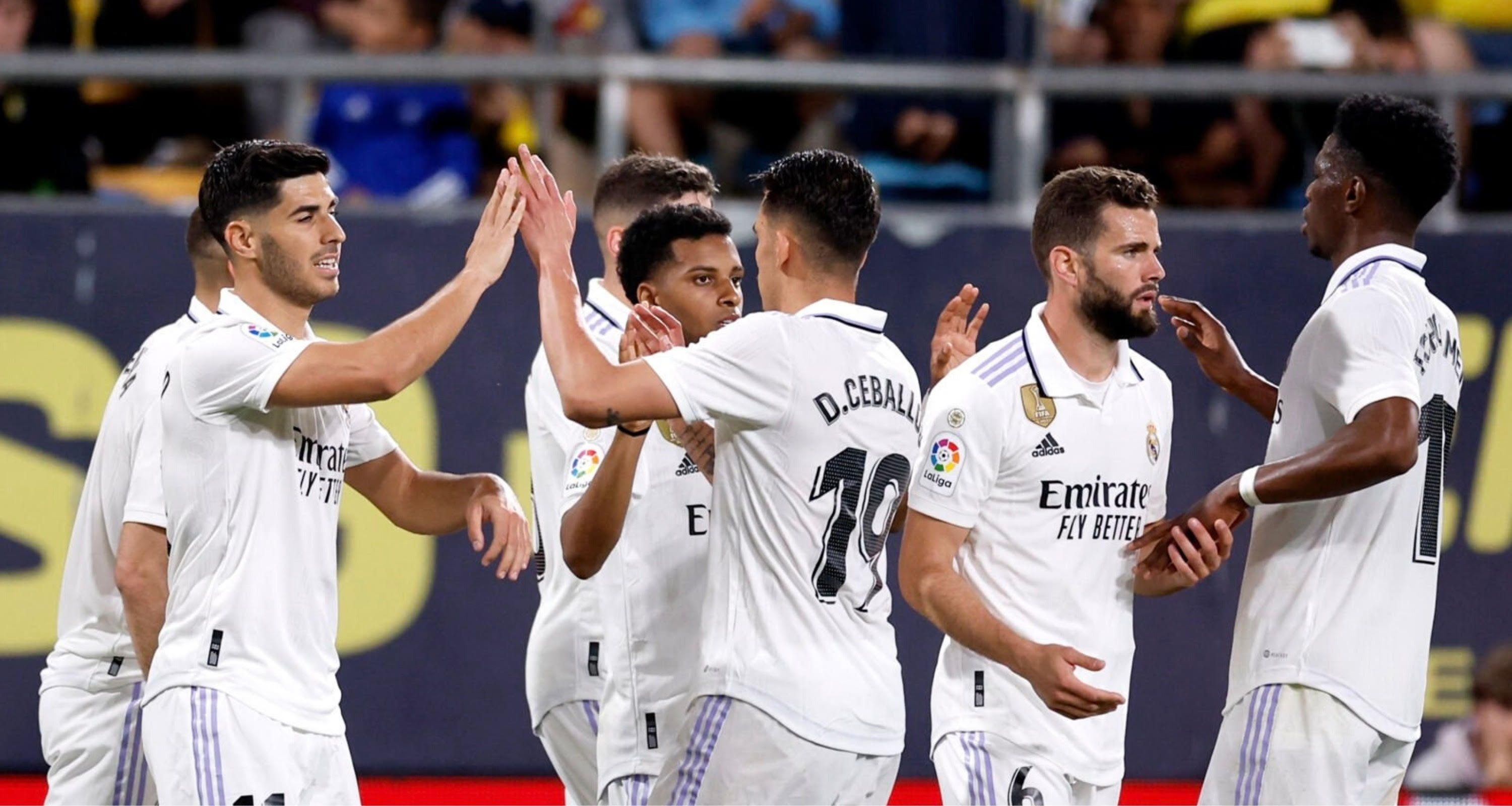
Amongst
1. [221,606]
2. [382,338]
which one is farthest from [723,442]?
[221,606]

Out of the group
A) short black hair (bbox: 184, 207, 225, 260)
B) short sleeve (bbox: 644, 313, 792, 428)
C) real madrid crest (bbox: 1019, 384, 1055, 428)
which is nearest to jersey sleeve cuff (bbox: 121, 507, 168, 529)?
short black hair (bbox: 184, 207, 225, 260)

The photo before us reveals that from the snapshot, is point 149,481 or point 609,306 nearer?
point 149,481

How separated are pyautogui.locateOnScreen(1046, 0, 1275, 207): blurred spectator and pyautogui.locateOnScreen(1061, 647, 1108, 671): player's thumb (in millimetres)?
4999

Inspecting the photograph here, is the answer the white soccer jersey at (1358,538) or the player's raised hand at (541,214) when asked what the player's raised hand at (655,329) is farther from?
the white soccer jersey at (1358,538)

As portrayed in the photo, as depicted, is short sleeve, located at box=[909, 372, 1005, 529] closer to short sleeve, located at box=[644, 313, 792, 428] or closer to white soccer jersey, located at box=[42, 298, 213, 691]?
short sleeve, located at box=[644, 313, 792, 428]

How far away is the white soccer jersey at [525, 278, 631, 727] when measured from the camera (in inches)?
213

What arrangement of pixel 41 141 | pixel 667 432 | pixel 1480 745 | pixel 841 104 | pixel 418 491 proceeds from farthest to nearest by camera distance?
pixel 841 104 < pixel 41 141 < pixel 1480 745 < pixel 418 491 < pixel 667 432

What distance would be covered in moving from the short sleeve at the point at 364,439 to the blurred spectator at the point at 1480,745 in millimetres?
4591

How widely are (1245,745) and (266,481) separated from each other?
8.54ft

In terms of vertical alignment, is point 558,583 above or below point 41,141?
below

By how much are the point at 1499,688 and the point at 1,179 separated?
23.1 feet

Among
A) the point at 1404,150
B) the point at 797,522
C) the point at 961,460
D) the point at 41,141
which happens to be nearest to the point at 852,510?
the point at 797,522

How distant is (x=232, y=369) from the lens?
4379 millimetres

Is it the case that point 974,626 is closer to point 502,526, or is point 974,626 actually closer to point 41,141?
point 502,526
